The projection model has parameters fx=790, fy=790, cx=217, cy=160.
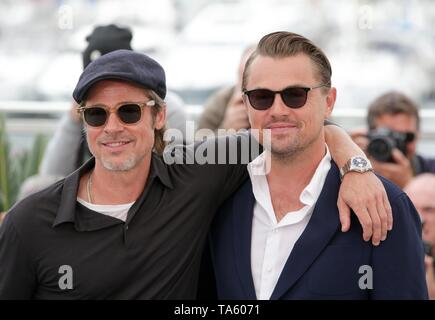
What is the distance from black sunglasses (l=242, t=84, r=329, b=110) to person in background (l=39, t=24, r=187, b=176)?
3.69ft

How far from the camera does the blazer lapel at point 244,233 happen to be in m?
2.11

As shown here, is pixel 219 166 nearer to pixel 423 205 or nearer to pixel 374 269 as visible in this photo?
pixel 374 269

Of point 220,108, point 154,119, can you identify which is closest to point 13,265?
point 154,119

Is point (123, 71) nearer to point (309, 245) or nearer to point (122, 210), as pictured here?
point (122, 210)

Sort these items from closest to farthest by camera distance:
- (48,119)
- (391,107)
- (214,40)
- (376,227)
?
(376,227), (391,107), (48,119), (214,40)

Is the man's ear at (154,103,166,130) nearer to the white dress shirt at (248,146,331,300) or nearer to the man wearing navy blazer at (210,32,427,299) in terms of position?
the man wearing navy blazer at (210,32,427,299)

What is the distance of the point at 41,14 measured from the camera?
9719mm

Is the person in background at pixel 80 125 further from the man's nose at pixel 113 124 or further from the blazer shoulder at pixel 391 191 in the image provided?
the blazer shoulder at pixel 391 191

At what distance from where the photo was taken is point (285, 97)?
2141 mm

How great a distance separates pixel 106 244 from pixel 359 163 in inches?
28.6

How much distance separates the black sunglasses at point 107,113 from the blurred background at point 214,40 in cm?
540

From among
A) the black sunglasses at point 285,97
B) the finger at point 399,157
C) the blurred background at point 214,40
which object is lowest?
the black sunglasses at point 285,97

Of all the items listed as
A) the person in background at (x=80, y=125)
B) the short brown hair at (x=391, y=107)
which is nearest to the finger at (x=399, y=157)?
the short brown hair at (x=391, y=107)

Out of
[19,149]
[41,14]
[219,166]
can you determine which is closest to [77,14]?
[41,14]
